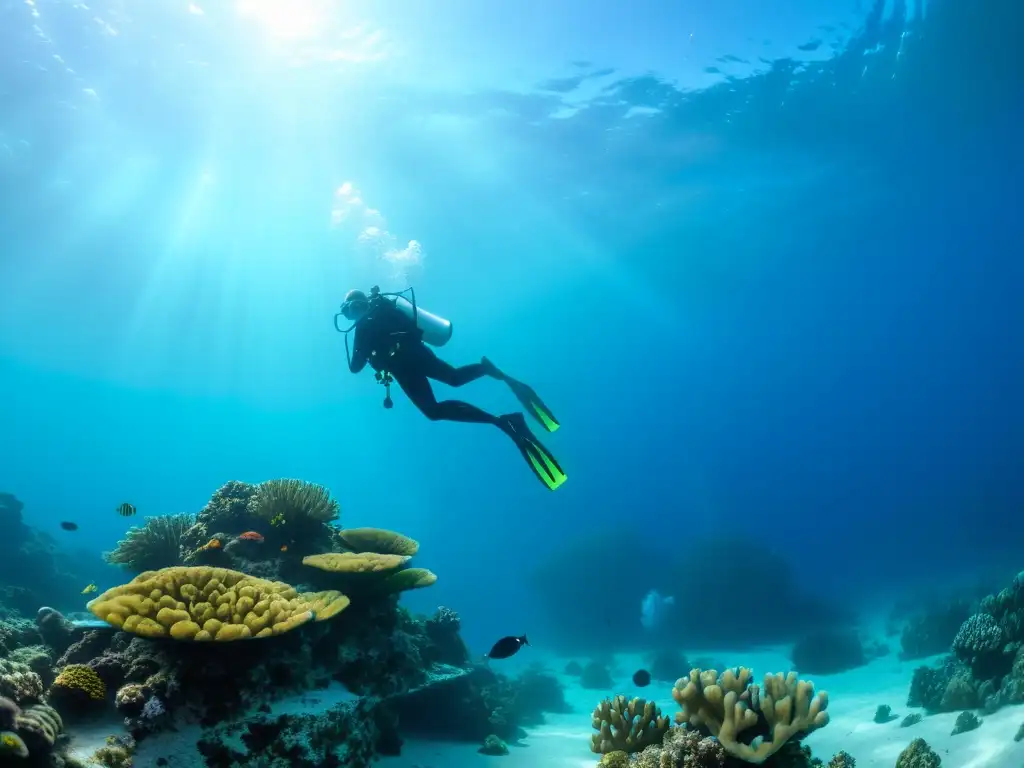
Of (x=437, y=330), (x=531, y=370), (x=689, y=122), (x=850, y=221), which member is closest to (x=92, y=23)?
(x=437, y=330)

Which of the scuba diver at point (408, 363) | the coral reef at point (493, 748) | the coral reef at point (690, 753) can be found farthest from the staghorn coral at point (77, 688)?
the coral reef at point (493, 748)

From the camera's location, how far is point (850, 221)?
42.3 metres

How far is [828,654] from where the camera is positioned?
17.9 meters

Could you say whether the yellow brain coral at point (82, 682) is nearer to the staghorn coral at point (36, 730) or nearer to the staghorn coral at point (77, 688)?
the staghorn coral at point (77, 688)

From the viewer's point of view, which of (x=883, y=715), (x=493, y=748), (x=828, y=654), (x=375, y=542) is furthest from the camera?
(x=828, y=654)

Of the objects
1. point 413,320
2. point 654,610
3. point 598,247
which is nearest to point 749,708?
point 413,320

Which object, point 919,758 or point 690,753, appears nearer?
point 690,753

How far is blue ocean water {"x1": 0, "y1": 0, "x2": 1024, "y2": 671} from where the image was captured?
24.0 meters

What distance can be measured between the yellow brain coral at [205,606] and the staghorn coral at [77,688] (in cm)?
54

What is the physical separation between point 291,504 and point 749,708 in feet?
19.8

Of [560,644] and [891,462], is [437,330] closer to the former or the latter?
[560,644]

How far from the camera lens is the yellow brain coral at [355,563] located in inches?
237

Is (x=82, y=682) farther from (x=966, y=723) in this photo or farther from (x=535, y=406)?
(x=966, y=723)

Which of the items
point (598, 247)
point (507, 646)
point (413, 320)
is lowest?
point (507, 646)
